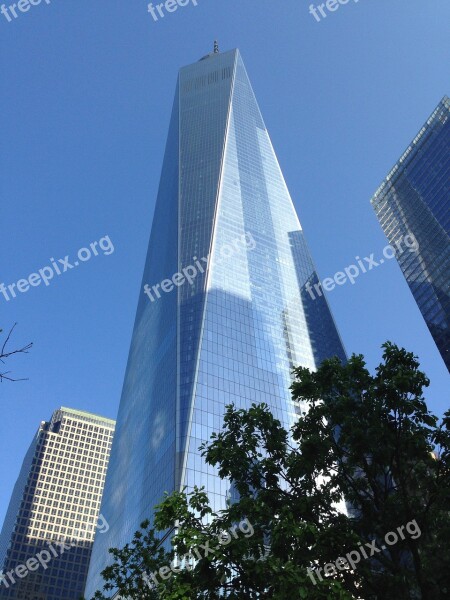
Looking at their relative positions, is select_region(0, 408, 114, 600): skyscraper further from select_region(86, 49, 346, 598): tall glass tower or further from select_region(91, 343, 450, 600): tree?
select_region(91, 343, 450, 600): tree

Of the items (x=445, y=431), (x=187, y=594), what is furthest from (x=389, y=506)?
(x=187, y=594)

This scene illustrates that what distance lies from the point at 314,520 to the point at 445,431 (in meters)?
4.68

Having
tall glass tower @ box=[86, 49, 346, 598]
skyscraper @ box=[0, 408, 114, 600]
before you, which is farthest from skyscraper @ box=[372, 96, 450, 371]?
skyscraper @ box=[0, 408, 114, 600]

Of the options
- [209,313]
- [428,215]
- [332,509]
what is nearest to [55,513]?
[209,313]

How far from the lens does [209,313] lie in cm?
9531

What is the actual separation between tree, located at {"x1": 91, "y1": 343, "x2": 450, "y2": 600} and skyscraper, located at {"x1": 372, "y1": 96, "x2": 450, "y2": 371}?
81434mm

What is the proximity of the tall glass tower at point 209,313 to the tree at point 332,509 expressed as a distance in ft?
186

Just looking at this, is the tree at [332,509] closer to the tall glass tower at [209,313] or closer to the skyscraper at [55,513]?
the tall glass tower at [209,313]

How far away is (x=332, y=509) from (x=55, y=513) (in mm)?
178645

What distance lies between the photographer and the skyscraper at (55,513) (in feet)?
521

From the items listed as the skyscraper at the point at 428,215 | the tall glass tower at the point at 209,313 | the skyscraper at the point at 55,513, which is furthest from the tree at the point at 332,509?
the skyscraper at the point at 55,513

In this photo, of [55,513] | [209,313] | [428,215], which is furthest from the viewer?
[55,513]

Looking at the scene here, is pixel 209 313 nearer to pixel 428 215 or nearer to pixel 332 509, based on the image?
pixel 428 215

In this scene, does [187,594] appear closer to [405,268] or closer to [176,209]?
[405,268]
